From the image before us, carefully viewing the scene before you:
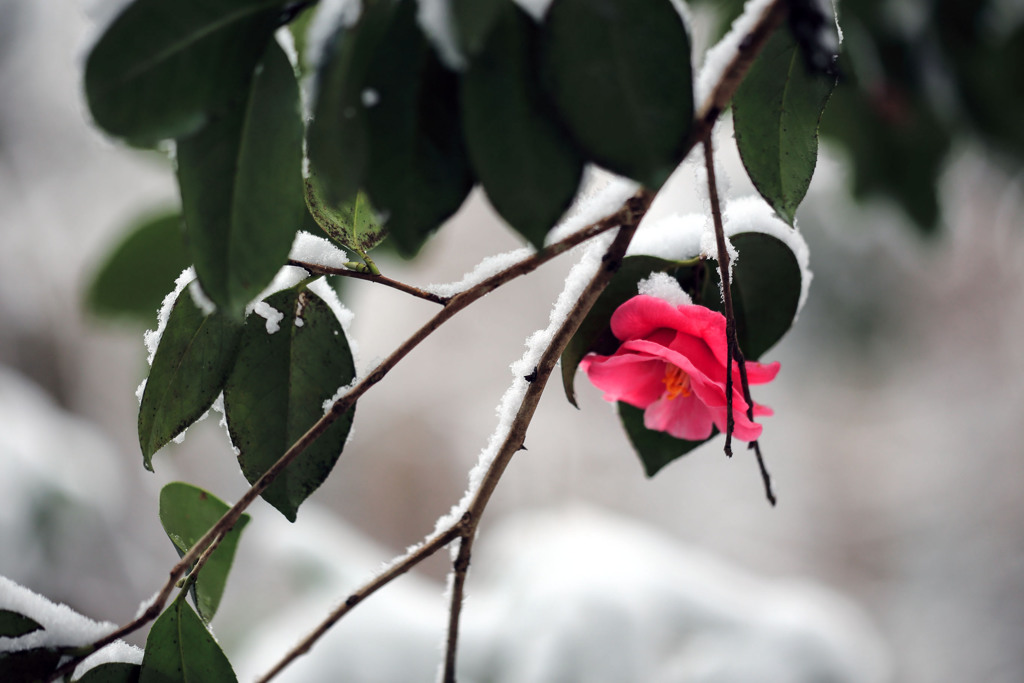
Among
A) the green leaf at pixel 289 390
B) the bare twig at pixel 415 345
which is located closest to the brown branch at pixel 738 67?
the bare twig at pixel 415 345

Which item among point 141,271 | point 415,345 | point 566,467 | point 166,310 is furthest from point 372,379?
point 566,467

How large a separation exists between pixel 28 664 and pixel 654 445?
1.10 ft

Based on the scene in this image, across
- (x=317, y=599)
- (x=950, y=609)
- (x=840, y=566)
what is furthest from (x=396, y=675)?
(x=840, y=566)

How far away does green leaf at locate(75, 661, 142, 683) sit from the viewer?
0.34 meters

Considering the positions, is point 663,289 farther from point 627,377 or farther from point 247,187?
point 247,187

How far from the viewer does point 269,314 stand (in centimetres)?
34

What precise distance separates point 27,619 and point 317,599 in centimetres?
117

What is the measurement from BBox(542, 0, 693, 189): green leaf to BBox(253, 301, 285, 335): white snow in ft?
0.64

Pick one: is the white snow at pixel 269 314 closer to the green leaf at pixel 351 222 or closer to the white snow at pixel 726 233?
the green leaf at pixel 351 222

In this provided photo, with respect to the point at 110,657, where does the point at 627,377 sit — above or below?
above

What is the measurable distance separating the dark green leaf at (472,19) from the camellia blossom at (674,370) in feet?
0.54

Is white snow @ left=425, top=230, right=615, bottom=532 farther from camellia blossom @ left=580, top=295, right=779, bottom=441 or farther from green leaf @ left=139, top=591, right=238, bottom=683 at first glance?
green leaf @ left=139, top=591, right=238, bottom=683

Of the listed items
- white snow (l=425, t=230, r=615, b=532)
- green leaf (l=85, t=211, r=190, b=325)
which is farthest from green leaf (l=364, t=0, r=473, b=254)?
A: green leaf (l=85, t=211, r=190, b=325)

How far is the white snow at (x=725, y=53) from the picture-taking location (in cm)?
27
